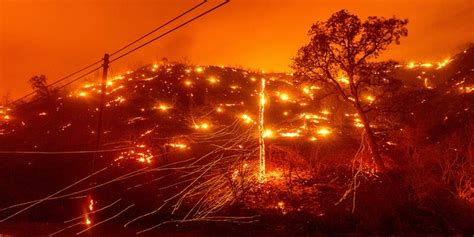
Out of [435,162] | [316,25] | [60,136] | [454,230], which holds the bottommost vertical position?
A: [454,230]

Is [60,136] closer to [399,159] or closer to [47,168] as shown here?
[47,168]

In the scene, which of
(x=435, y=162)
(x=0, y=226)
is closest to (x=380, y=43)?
(x=435, y=162)

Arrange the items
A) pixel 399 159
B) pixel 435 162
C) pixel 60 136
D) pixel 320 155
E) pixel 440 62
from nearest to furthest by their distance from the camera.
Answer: pixel 435 162 < pixel 399 159 < pixel 320 155 < pixel 60 136 < pixel 440 62

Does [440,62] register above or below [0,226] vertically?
above

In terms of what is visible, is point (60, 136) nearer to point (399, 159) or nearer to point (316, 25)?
point (316, 25)

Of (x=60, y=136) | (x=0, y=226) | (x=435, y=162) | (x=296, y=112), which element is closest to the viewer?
(x=0, y=226)

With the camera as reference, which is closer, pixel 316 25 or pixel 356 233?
pixel 356 233

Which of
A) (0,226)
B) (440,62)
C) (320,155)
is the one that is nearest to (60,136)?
(0,226)

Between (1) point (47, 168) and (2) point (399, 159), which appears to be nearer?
(2) point (399, 159)

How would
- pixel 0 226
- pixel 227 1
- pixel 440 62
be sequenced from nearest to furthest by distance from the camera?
1. pixel 227 1
2. pixel 0 226
3. pixel 440 62
